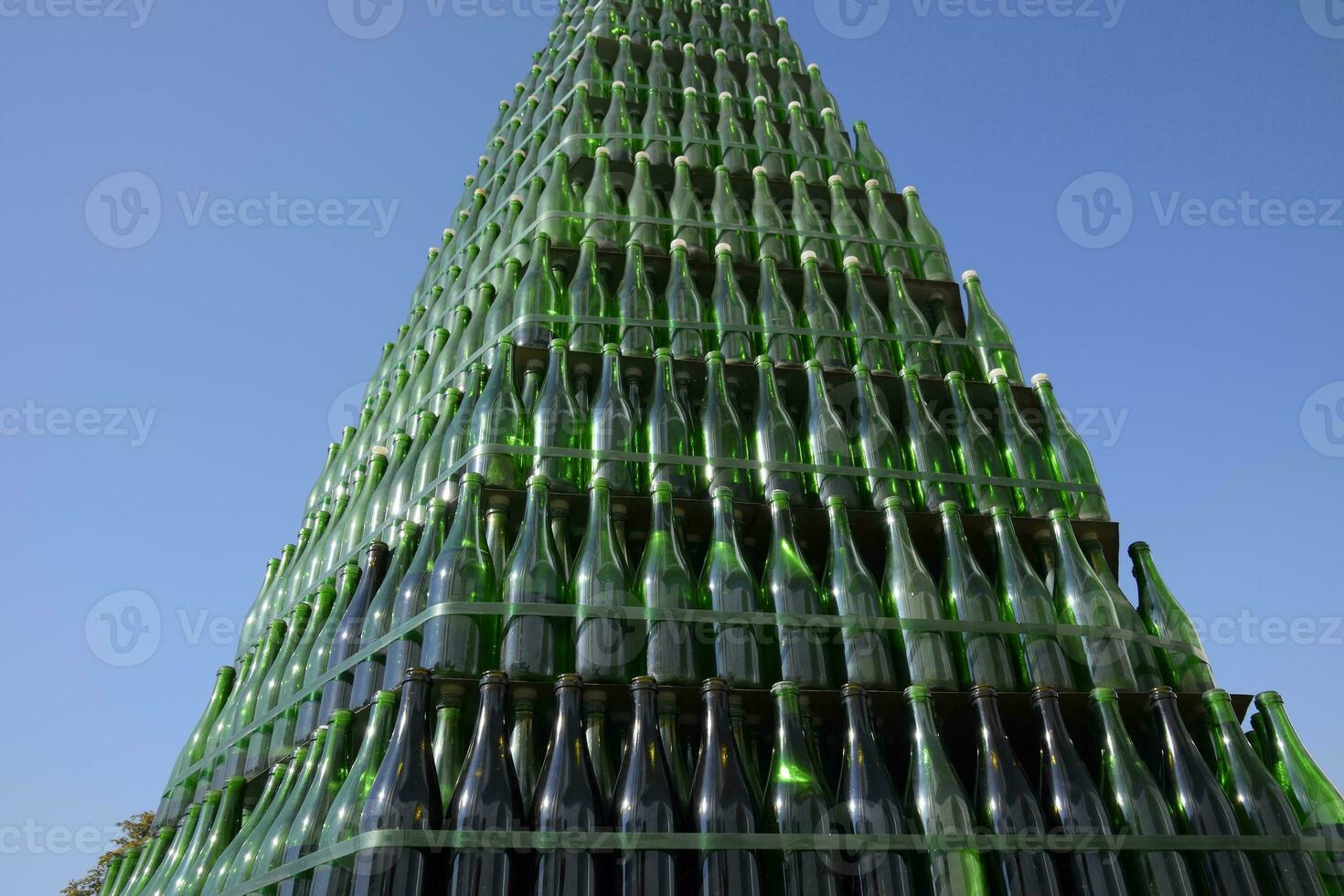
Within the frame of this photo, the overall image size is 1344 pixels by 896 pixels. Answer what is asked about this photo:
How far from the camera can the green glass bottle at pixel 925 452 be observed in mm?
5234

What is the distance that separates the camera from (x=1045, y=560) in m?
5.00

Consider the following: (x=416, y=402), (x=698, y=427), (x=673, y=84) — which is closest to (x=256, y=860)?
(x=698, y=427)

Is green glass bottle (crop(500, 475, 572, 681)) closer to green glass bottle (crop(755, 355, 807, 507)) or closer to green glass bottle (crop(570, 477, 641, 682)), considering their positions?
green glass bottle (crop(570, 477, 641, 682))

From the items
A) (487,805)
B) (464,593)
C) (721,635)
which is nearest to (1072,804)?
(721,635)

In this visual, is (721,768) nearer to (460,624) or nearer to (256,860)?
(460,624)

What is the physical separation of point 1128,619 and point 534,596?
8.98 feet

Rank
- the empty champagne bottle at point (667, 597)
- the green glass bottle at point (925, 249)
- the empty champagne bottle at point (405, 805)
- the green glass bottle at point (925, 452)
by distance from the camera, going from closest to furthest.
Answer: the empty champagne bottle at point (405, 805) → the empty champagne bottle at point (667, 597) → the green glass bottle at point (925, 452) → the green glass bottle at point (925, 249)

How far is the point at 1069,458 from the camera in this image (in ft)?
18.3

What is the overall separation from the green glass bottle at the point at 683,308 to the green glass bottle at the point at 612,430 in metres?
0.55

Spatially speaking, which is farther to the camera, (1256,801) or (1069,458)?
(1069,458)

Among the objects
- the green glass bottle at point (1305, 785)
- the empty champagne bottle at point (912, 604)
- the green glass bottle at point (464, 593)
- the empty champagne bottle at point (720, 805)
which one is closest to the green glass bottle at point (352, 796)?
the green glass bottle at point (464, 593)

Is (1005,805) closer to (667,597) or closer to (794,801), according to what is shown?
(794,801)

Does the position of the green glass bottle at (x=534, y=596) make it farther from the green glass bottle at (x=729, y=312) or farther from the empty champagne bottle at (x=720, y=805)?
the green glass bottle at (x=729, y=312)

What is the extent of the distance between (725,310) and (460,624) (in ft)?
9.82
